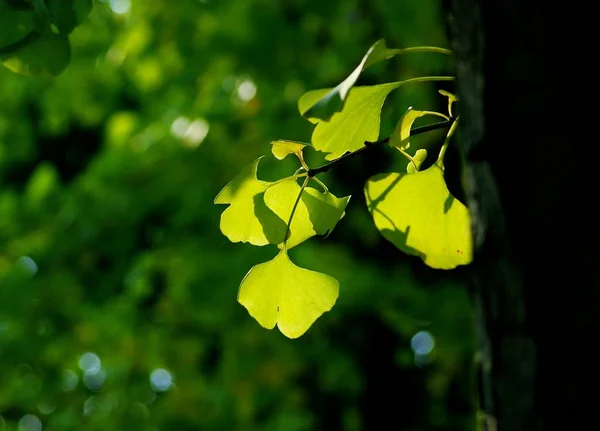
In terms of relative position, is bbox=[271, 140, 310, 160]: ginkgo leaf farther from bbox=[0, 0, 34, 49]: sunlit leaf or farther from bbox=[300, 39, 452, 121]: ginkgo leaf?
bbox=[0, 0, 34, 49]: sunlit leaf

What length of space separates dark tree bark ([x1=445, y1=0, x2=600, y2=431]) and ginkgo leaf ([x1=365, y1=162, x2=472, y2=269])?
14 cm

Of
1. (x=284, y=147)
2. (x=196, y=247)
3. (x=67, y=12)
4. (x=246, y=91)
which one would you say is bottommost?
(x=196, y=247)

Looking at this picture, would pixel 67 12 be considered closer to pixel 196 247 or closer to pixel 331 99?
pixel 331 99

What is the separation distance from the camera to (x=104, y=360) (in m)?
3.44

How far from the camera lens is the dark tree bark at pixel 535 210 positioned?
396 millimetres

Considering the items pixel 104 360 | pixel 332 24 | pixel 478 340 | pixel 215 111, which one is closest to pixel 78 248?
pixel 104 360

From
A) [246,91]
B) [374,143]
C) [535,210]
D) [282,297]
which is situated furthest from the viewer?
[246,91]

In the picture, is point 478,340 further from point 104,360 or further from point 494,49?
point 104,360

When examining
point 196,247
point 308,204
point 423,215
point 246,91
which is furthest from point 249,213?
point 246,91

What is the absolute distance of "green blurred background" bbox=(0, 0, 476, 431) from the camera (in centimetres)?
306

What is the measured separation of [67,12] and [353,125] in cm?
31

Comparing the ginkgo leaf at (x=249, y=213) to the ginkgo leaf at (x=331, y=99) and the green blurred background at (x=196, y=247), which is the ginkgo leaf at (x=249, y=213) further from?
the green blurred background at (x=196, y=247)

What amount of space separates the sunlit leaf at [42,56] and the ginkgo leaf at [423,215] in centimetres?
35

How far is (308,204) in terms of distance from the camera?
0.66m
